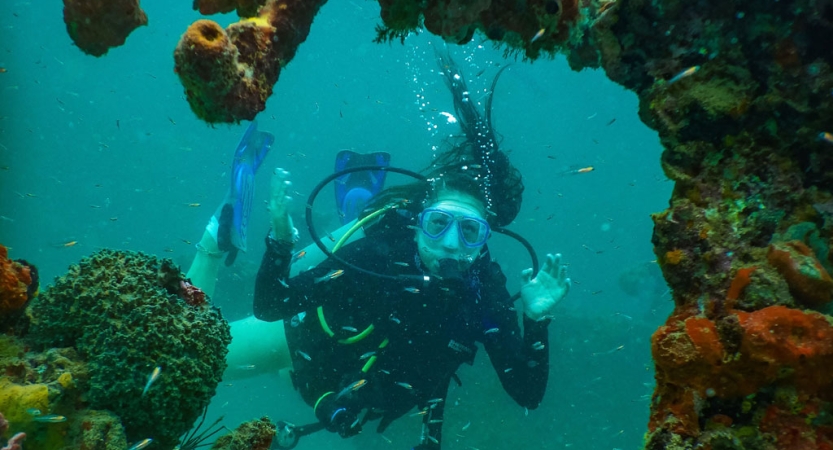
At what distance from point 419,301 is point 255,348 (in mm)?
3747

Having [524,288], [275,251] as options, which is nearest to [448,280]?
[524,288]

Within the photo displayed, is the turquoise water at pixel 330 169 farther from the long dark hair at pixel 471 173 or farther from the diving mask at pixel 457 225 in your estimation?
the diving mask at pixel 457 225

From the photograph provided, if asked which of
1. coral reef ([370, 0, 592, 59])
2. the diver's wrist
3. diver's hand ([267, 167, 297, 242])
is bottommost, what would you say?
coral reef ([370, 0, 592, 59])

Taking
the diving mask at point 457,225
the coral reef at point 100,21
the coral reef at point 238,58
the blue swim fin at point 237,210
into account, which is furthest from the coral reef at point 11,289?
the blue swim fin at point 237,210

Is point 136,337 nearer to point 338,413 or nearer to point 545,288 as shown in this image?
point 338,413

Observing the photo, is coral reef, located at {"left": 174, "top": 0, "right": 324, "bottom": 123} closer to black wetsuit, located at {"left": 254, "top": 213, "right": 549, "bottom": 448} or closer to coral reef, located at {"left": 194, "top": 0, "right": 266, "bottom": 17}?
coral reef, located at {"left": 194, "top": 0, "right": 266, "bottom": 17}

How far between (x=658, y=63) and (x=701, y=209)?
0.99m

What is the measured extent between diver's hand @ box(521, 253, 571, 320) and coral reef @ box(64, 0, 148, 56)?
4.74 metres

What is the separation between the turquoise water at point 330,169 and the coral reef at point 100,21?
2.67 ft

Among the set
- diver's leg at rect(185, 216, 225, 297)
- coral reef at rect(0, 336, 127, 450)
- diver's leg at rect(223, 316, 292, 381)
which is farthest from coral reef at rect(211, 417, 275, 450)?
diver's leg at rect(185, 216, 225, 297)

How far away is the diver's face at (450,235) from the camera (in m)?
6.70

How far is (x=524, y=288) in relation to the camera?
6.07 m

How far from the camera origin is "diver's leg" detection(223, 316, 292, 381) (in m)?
8.42

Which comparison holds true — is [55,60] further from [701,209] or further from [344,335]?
[701,209]
